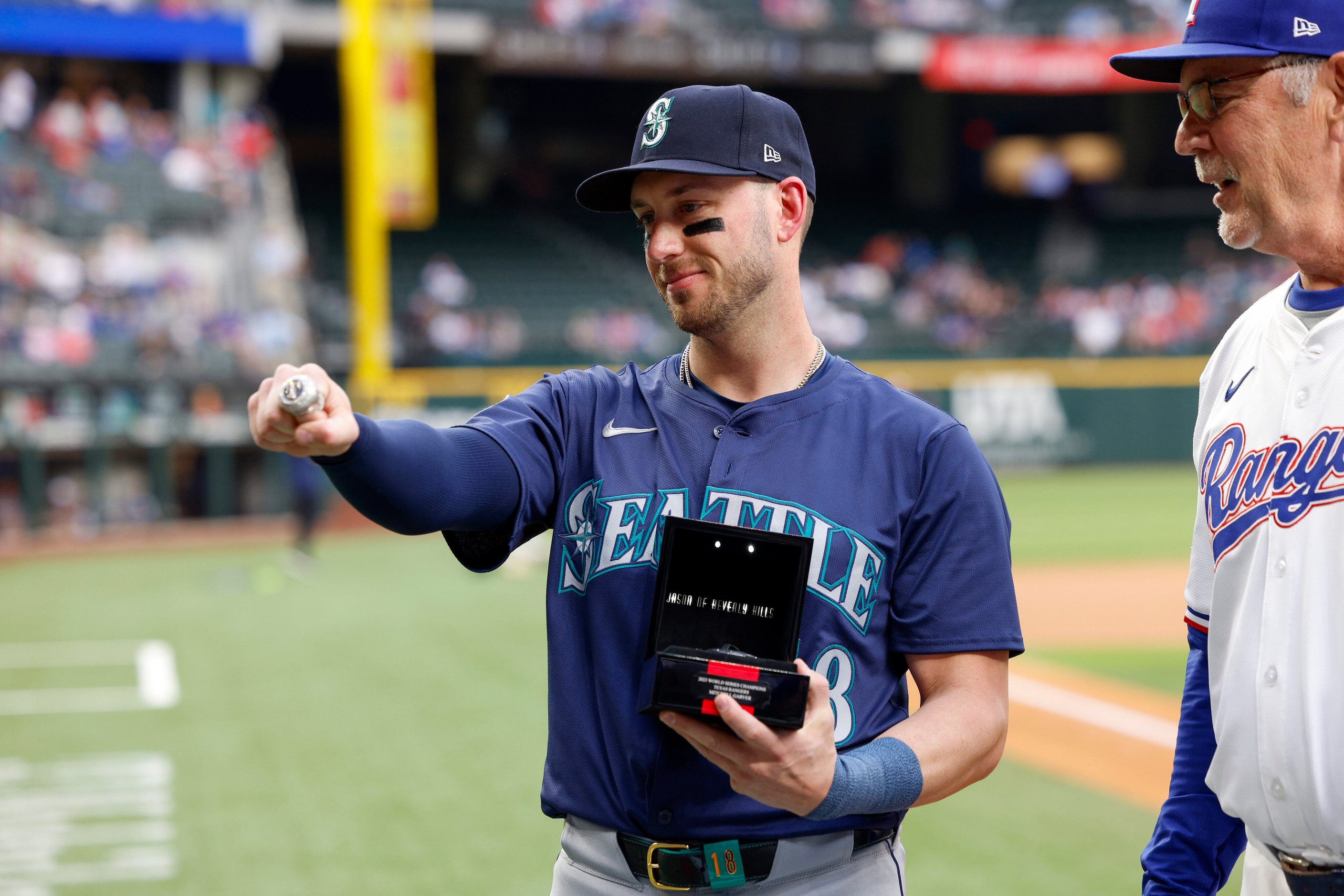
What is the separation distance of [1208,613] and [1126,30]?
96.8 feet

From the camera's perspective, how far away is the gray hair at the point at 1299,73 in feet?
6.48

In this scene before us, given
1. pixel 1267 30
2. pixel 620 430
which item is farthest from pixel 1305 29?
pixel 620 430

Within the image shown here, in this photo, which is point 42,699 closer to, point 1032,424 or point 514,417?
point 514,417

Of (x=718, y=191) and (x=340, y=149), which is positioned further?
(x=340, y=149)

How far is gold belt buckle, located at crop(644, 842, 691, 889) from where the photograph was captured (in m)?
2.08

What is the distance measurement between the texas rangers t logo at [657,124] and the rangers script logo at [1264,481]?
3.48 ft

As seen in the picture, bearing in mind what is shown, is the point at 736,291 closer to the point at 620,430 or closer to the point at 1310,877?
the point at 620,430

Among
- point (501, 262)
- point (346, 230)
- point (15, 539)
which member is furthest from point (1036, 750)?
point (346, 230)

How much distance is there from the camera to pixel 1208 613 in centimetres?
221

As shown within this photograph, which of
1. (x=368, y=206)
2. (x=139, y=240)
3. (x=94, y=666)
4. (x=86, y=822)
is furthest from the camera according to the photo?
(x=368, y=206)

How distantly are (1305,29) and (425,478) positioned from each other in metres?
1.49

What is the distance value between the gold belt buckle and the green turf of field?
2.96 meters

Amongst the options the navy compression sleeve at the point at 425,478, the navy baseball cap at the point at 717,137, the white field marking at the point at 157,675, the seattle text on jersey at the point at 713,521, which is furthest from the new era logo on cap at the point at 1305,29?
the white field marking at the point at 157,675

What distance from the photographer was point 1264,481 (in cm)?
200
